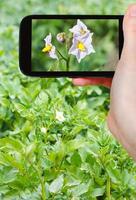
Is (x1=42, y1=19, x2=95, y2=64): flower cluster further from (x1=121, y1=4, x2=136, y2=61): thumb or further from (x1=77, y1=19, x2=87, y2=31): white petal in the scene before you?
(x1=121, y1=4, x2=136, y2=61): thumb

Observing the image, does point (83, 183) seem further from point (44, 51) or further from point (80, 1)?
point (80, 1)

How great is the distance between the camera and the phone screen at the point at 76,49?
5.41ft

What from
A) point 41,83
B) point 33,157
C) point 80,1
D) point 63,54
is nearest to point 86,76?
point 63,54

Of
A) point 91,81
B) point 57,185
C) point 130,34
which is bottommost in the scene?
point 57,185

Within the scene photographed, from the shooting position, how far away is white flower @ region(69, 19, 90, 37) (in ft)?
5.55

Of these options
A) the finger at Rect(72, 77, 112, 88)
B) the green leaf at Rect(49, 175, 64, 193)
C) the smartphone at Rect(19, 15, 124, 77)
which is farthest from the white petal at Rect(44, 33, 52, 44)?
the green leaf at Rect(49, 175, 64, 193)

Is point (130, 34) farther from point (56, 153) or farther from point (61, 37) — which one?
point (56, 153)

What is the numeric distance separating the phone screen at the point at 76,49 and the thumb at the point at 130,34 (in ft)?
0.65

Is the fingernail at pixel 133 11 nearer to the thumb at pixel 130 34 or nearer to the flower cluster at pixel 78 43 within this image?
the thumb at pixel 130 34

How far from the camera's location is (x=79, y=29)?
1.70 meters

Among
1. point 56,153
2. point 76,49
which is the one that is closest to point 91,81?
point 76,49

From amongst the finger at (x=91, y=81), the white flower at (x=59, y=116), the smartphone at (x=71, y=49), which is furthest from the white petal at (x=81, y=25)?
the white flower at (x=59, y=116)

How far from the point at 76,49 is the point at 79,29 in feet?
0.19

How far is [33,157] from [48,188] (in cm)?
7
